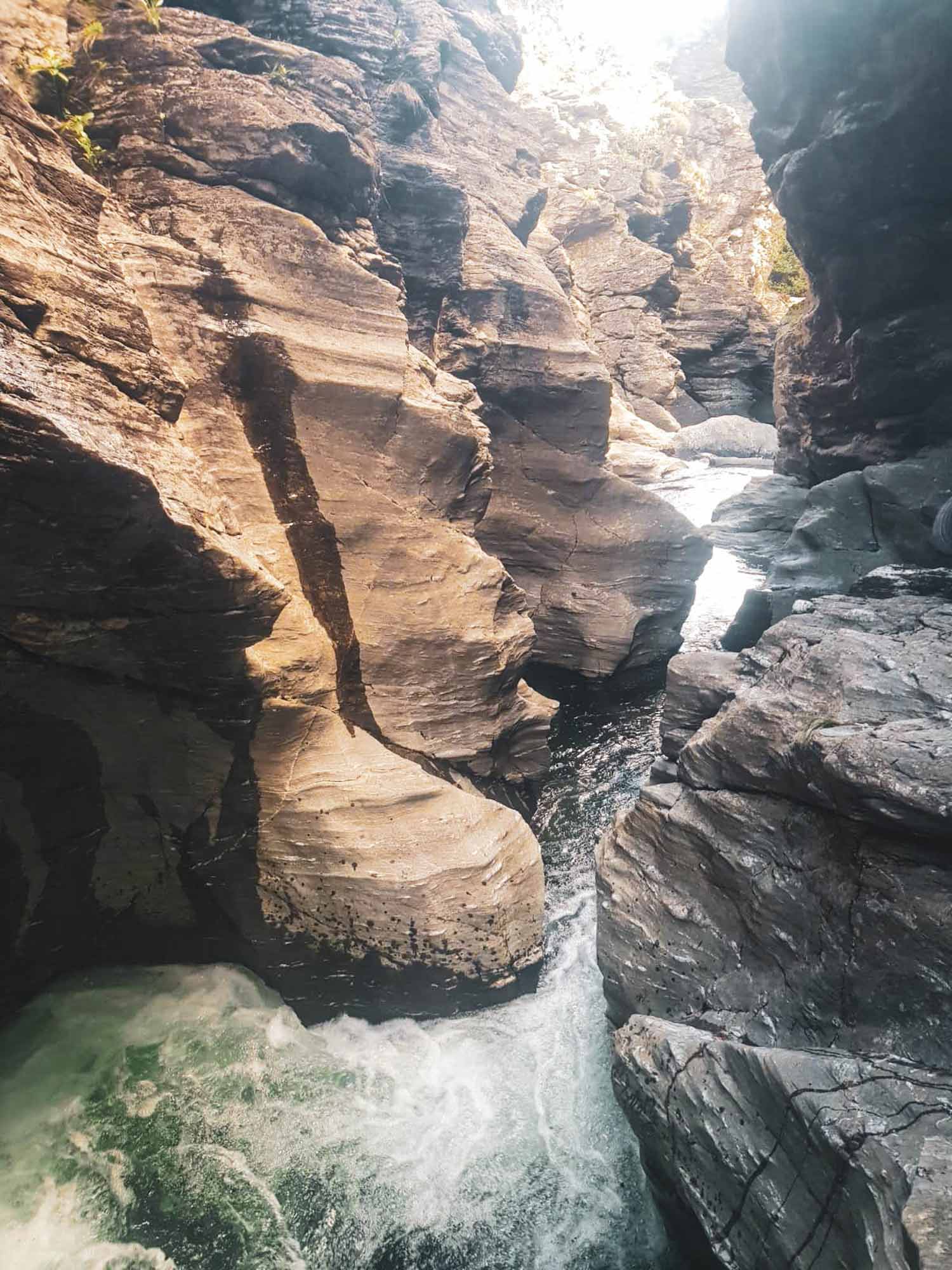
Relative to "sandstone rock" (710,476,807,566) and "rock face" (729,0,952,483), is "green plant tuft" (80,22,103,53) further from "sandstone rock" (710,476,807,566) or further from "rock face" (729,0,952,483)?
"sandstone rock" (710,476,807,566)

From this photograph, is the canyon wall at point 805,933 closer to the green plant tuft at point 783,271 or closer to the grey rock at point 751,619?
the grey rock at point 751,619

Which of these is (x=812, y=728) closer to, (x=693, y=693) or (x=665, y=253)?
(x=693, y=693)

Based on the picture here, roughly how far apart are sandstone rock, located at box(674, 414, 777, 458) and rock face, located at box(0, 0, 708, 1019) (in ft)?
68.5

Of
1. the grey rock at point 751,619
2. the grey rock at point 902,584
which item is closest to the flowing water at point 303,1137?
the grey rock at point 902,584

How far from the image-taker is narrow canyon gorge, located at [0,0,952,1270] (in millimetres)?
4012

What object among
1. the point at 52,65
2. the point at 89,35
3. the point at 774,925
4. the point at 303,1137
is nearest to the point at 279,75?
the point at 89,35

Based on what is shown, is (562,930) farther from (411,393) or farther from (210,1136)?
(411,393)

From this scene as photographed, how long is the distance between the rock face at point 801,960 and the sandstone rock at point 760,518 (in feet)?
39.9

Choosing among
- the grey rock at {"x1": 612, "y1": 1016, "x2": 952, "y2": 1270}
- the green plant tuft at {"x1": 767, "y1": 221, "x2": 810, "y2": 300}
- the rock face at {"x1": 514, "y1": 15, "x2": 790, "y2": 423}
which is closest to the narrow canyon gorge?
the grey rock at {"x1": 612, "y1": 1016, "x2": 952, "y2": 1270}

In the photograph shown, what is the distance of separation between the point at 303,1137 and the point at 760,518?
59.6 feet

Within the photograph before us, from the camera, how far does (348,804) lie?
595 cm

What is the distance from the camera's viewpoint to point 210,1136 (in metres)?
4.86

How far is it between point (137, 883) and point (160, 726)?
4.84 ft

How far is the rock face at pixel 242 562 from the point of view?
4629 mm
